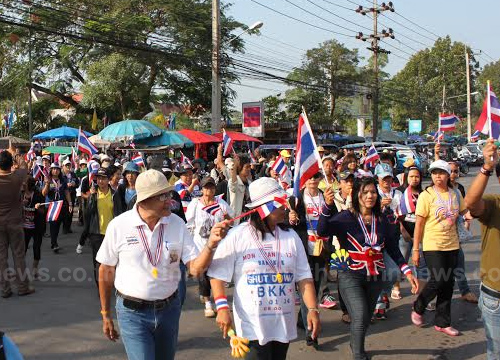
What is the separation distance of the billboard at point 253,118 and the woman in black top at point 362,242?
2229 centimetres

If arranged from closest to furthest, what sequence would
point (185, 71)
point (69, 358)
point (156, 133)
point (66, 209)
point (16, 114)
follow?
point (69, 358), point (66, 209), point (156, 133), point (185, 71), point (16, 114)

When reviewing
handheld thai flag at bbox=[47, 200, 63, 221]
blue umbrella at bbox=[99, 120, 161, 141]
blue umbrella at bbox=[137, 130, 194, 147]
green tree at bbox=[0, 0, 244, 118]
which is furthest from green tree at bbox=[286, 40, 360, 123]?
handheld thai flag at bbox=[47, 200, 63, 221]

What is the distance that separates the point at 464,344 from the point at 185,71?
2692 centimetres

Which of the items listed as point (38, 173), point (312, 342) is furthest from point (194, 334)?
point (38, 173)

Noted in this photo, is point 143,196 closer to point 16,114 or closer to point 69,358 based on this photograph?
point 69,358

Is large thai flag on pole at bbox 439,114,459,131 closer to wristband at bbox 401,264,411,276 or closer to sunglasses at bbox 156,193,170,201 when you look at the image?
wristband at bbox 401,264,411,276

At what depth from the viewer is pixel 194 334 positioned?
5.82 m

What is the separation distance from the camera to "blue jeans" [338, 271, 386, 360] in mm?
4539

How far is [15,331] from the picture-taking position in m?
5.89

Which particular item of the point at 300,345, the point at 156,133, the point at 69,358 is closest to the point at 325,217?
the point at 300,345

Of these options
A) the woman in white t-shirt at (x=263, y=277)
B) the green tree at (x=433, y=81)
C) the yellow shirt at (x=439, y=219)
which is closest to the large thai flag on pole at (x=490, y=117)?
the yellow shirt at (x=439, y=219)

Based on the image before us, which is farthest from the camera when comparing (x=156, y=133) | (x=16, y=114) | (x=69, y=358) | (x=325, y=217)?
(x=16, y=114)

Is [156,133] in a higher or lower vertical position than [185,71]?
lower

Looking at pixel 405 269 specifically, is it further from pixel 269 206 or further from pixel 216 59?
pixel 216 59
